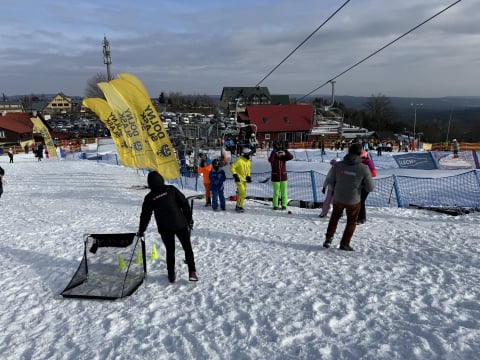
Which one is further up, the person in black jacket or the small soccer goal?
the person in black jacket

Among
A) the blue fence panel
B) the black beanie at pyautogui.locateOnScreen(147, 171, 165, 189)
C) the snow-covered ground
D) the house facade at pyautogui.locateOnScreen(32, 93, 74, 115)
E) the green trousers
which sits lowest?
the blue fence panel

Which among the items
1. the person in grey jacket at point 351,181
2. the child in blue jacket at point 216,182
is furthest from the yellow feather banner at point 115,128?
the person in grey jacket at point 351,181

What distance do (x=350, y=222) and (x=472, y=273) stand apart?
172 cm

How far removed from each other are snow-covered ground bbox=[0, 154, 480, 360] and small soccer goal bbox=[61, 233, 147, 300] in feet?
0.46

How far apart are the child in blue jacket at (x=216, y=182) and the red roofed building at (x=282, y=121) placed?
131ft

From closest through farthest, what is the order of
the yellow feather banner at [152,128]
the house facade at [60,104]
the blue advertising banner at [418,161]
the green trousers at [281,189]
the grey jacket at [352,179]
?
the grey jacket at [352,179], the green trousers at [281,189], the yellow feather banner at [152,128], the blue advertising banner at [418,161], the house facade at [60,104]

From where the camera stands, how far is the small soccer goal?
14.8ft

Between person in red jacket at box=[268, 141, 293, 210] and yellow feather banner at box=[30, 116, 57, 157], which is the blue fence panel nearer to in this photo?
Answer: person in red jacket at box=[268, 141, 293, 210]

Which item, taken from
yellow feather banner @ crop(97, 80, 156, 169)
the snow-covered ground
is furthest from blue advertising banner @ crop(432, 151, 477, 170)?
yellow feather banner @ crop(97, 80, 156, 169)

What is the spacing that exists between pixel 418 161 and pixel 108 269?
1825 centimetres

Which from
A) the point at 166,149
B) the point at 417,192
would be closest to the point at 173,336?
the point at 166,149

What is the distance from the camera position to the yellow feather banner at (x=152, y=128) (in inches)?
429

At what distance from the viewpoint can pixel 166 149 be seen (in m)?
11.0

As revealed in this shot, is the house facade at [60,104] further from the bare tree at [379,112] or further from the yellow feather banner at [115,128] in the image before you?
the yellow feather banner at [115,128]
